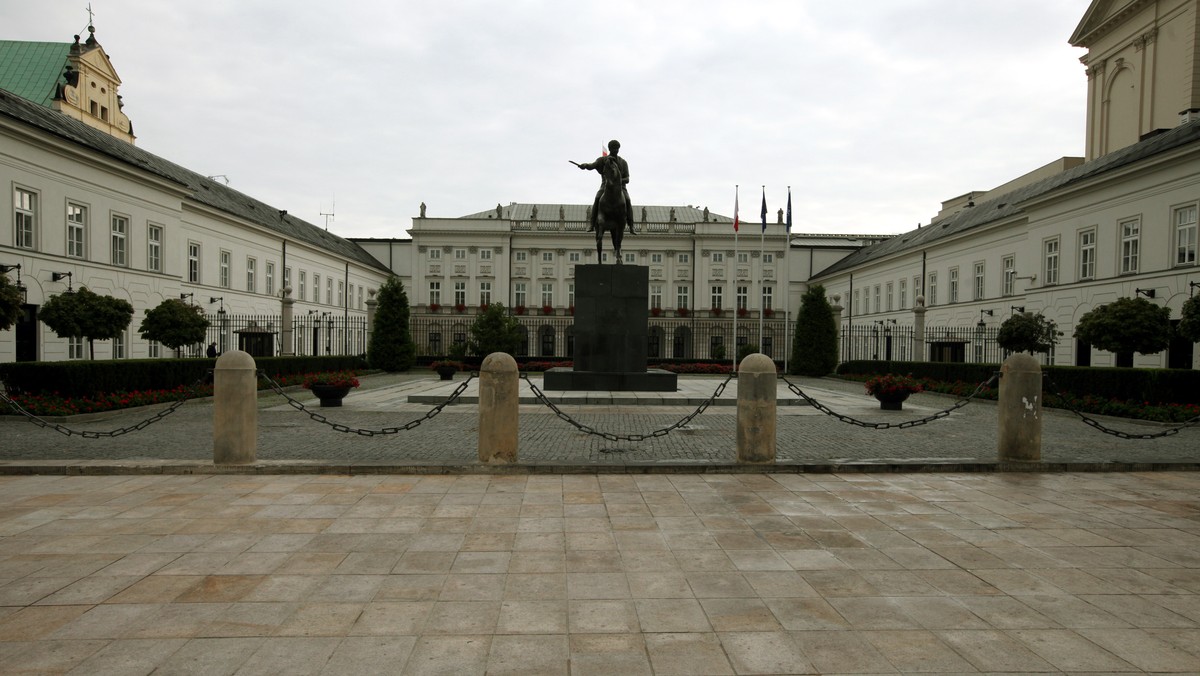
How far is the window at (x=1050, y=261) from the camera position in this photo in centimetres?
3141

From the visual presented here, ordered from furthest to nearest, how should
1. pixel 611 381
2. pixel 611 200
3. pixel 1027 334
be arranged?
pixel 1027 334
pixel 611 200
pixel 611 381

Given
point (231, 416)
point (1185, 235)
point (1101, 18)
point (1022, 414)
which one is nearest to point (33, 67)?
point (231, 416)

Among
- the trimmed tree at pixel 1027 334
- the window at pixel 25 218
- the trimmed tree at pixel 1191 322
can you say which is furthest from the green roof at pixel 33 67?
the trimmed tree at pixel 1191 322

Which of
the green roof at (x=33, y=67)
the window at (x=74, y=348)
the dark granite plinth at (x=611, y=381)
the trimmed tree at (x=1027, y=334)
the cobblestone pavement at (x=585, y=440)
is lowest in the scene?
the cobblestone pavement at (x=585, y=440)

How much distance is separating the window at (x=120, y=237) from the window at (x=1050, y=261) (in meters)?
40.5

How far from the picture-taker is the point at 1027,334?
2488 cm

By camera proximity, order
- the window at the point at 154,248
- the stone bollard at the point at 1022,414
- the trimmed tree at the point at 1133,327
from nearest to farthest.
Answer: the stone bollard at the point at 1022,414 < the trimmed tree at the point at 1133,327 < the window at the point at 154,248

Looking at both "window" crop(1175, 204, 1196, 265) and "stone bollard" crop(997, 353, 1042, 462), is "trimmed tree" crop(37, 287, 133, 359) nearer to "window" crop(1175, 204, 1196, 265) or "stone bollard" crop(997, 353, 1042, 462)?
"stone bollard" crop(997, 353, 1042, 462)

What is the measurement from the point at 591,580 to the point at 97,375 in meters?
15.9

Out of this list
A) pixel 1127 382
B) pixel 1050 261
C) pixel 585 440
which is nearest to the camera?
pixel 585 440

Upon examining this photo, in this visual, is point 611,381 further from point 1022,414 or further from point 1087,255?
point 1087,255

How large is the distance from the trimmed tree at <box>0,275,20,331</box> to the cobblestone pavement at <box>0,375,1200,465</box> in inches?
123

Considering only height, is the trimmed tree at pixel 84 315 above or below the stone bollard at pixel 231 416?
above

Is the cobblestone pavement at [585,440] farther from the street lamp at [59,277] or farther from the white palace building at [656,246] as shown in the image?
the street lamp at [59,277]
